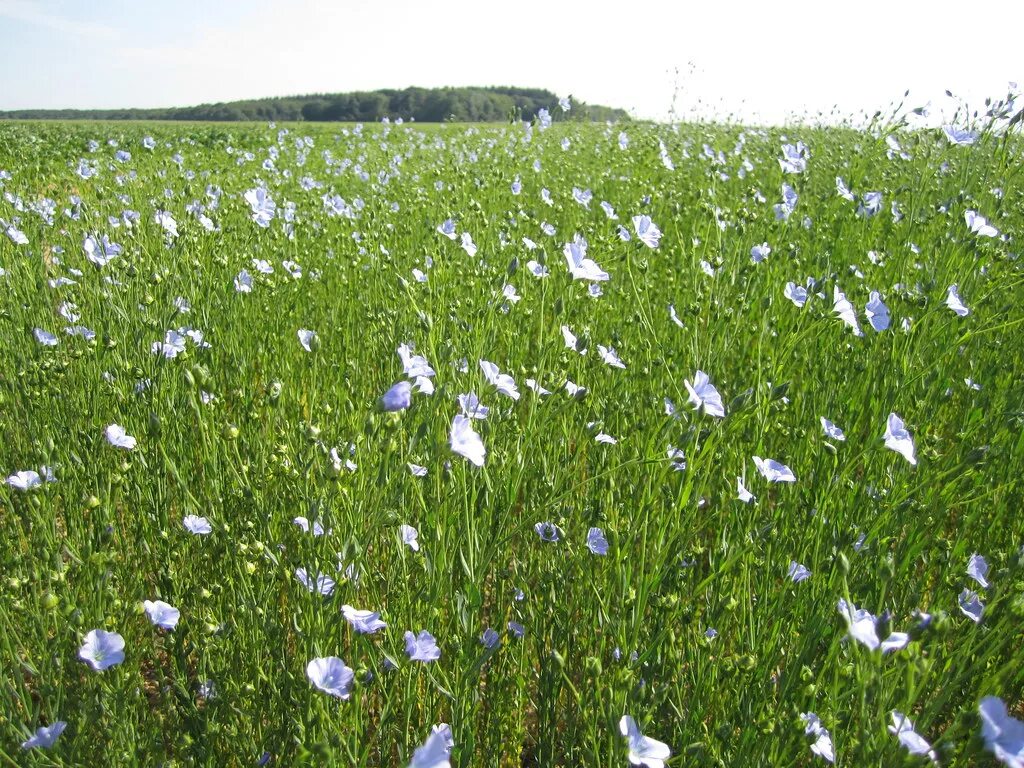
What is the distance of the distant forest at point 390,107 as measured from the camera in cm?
1956

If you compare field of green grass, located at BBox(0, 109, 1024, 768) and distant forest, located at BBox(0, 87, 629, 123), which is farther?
distant forest, located at BBox(0, 87, 629, 123)

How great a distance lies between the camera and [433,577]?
1534 millimetres

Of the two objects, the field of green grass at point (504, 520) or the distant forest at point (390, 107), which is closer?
the field of green grass at point (504, 520)

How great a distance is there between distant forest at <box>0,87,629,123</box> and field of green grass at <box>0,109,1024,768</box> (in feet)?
32.2

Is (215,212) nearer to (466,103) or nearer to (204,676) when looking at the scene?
(204,676)

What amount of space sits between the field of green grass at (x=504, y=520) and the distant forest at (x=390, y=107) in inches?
386

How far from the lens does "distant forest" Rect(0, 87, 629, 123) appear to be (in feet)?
64.2

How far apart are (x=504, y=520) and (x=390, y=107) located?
25569 millimetres

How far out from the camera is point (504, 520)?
5.25 ft

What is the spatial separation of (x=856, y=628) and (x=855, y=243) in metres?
3.89

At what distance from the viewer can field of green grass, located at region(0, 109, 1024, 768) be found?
1.38 m

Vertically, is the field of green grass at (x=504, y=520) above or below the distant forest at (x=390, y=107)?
below

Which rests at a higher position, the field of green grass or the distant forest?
the distant forest

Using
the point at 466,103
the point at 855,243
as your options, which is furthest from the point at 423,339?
the point at 466,103
